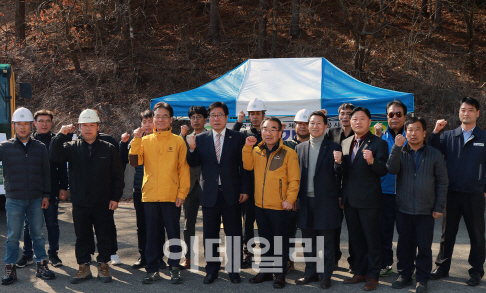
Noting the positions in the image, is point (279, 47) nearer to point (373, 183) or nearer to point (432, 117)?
point (432, 117)

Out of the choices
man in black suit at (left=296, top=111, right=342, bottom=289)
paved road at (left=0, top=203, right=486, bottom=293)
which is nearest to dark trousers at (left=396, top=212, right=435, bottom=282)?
paved road at (left=0, top=203, right=486, bottom=293)

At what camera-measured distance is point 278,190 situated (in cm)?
456

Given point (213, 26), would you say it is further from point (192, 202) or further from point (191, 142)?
point (191, 142)

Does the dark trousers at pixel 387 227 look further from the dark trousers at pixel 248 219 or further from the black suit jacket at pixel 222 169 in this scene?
the black suit jacket at pixel 222 169

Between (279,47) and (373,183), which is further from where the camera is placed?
(279,47)

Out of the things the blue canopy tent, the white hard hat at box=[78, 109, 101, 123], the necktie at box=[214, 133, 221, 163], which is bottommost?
the necktie at box=[214, 133, 221, 163]

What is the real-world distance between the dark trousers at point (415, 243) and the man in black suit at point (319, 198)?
0.70 metres

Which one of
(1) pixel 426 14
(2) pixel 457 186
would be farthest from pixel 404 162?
(1) pixel 426 14

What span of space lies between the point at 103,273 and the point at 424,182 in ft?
12.0

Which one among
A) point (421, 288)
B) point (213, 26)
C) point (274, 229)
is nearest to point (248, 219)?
point (274, 229)

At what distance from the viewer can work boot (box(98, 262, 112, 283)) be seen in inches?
185

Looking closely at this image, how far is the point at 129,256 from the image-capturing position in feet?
18.7

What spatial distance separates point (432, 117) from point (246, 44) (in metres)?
7.30

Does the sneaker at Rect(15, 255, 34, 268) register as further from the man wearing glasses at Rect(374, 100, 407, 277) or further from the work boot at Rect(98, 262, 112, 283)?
the man wearing glasses at Rect(374, 100, 407, 277)
